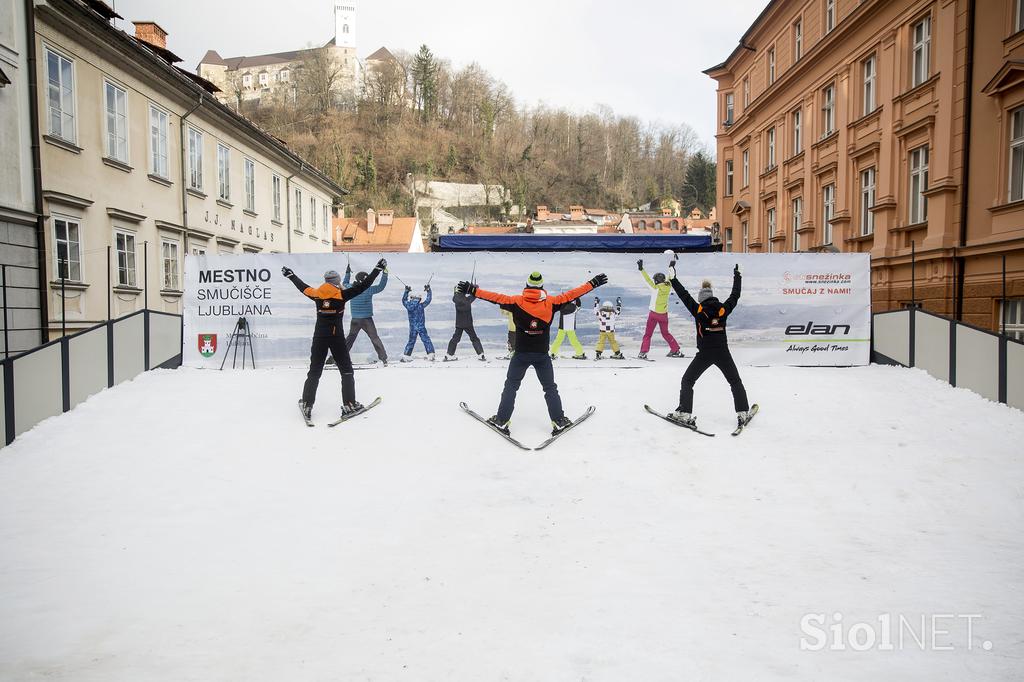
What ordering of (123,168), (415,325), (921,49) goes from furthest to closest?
(123,168) → (921,49) → (415,325)

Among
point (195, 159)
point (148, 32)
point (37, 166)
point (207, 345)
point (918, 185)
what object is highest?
point (148, 32)

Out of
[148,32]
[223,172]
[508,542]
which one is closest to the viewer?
[508,542]

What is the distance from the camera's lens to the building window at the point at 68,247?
15.6m

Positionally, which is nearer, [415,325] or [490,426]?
[490,426]

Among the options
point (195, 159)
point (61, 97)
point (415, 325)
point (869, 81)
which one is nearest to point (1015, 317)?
point (869, 81)

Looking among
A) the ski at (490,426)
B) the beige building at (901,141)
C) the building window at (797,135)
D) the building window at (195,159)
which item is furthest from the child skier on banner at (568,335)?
the building window at (797,135)

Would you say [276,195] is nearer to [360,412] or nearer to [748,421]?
[360,412]

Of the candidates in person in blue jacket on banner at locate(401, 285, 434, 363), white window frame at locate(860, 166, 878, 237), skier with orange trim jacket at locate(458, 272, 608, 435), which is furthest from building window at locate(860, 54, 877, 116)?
skier with orange trim jacket at locate(458, 272, 608, 435)

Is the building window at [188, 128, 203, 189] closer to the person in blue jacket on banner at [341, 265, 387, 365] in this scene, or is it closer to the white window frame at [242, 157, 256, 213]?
the white window frame at [242, 157, 256, 213]

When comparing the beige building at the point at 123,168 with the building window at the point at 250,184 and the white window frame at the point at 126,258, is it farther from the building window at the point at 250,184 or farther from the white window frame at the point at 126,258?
the building window at the point at 250,184

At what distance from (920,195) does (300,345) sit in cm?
1644

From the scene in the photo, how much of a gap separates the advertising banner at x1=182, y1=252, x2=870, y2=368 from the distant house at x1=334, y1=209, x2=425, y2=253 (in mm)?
43985

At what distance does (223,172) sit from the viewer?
2478cm

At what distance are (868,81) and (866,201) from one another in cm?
375
